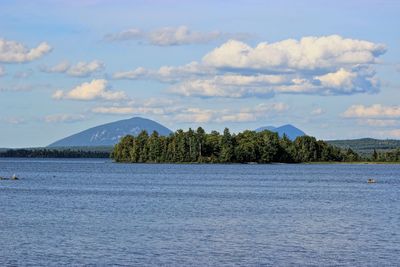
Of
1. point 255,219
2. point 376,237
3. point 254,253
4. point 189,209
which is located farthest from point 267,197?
point 254,253

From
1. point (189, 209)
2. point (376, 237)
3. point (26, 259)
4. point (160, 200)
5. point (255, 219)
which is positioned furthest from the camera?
point (160, 200)

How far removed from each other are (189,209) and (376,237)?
25276 mm

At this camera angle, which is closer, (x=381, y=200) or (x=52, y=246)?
(x=52, y=246)

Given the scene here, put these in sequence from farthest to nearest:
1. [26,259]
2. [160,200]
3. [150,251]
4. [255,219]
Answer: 1. [160,200]
2. [255,219]
3. [150,251]
4. [26,259]

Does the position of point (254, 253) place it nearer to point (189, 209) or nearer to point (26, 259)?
point (26, 259)

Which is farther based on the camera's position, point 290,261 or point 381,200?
point 381,200

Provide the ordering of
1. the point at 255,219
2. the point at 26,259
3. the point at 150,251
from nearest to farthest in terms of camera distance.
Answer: the point at 26,259 → the point at 150,251 → the point at 255,219

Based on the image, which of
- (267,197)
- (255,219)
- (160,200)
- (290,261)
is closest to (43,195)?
(160,200)

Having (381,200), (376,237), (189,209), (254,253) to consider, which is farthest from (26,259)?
(381,200)

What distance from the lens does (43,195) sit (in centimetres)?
9406

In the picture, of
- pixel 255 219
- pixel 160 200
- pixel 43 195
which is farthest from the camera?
pixel 43 195

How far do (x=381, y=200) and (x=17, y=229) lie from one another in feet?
163

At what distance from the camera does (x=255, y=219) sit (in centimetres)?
6334

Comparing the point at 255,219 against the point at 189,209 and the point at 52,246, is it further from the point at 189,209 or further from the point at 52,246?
the point at 52,246
